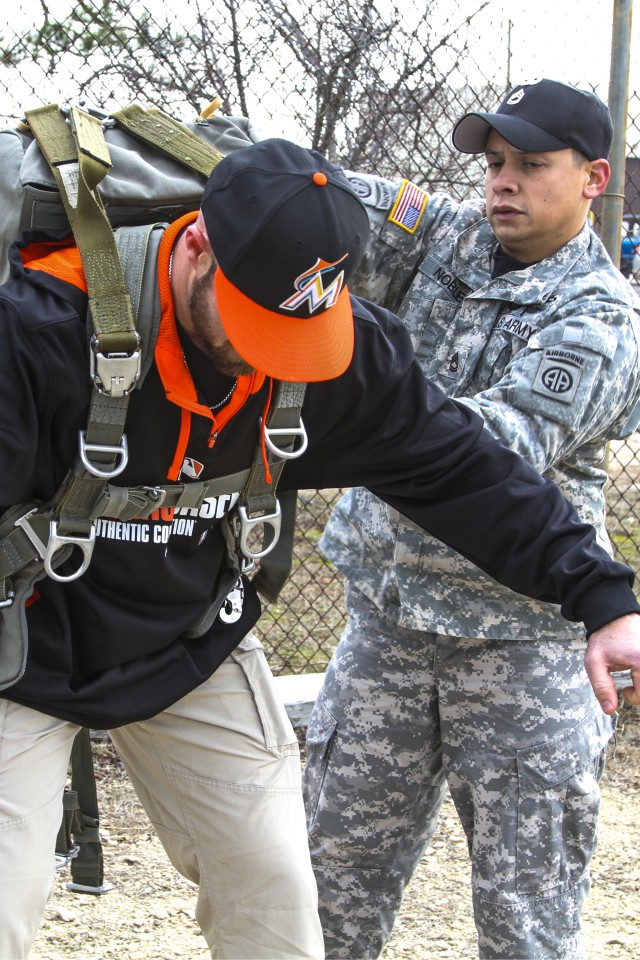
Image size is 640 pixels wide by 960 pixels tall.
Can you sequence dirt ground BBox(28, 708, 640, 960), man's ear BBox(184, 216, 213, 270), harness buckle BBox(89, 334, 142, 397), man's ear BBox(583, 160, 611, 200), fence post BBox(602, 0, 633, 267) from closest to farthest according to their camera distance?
harness buckle BBox(89, 334, 142, 397)
man's ear BBox(184, 216, 213, 270)
man's ear BBox(583, 160, 611, 200)
dirt ground BBox(28, 708, 640, 960)
fence post BBox(602, 0, 633, 267)

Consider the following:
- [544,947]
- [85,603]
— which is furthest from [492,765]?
[85,603]

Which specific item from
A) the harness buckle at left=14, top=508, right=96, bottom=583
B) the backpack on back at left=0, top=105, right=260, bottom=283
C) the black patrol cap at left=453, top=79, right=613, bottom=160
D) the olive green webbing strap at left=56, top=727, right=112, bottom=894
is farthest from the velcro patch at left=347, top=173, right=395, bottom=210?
the olive green webbing strap at left=56, top=727, right=112, bottom=894

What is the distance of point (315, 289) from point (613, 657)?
85 centimetres

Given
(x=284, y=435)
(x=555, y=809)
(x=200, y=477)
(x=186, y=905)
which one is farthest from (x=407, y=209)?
(x=186, y=905)

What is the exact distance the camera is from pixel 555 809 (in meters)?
2.58

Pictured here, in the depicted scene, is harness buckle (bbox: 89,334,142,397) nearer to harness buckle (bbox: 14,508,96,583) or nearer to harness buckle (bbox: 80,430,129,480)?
harness buckle (bbox: 80,430,129,480)

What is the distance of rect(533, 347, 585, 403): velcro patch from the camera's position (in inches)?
95.0

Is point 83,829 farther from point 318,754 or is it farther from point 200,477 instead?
point 200,477

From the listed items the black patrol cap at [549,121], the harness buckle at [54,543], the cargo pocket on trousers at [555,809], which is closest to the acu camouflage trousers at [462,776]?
the cargo pocket on trousers at [555,809]

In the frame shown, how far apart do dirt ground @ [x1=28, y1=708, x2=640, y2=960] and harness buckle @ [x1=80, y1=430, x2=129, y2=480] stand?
75.3 inches

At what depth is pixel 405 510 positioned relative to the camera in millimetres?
2375

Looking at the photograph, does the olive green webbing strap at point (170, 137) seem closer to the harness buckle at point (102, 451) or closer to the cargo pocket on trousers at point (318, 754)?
the harness buckle at point (102, 451)

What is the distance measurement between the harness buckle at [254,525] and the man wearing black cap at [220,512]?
0.02m

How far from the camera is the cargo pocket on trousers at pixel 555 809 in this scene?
257 cm
